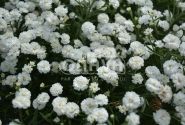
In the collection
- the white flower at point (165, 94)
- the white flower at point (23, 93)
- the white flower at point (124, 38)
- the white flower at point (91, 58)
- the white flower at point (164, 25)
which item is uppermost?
the white flower at point (164, 25)

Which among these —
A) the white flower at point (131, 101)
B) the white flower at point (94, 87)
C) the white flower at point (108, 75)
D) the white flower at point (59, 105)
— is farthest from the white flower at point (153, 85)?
the white flower at point (59, 105)

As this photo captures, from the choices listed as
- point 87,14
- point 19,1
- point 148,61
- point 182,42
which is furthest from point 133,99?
point 19,1

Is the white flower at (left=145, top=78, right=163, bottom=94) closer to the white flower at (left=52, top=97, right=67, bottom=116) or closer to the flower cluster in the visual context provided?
the flower cluster

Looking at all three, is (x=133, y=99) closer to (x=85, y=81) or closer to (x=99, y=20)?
(x=85, y=81)

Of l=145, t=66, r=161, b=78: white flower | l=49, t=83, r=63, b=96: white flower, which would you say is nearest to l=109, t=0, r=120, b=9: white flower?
l=145, t=66, r=161, b=78: white flower

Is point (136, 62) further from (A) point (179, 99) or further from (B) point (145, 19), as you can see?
(B) point (145, 19)

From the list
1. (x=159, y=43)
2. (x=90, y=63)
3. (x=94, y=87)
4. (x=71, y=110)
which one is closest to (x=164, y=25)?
(x=159, y=43)

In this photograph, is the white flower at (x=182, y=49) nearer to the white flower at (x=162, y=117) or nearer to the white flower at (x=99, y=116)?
the white flower at (x=162, y=117)
